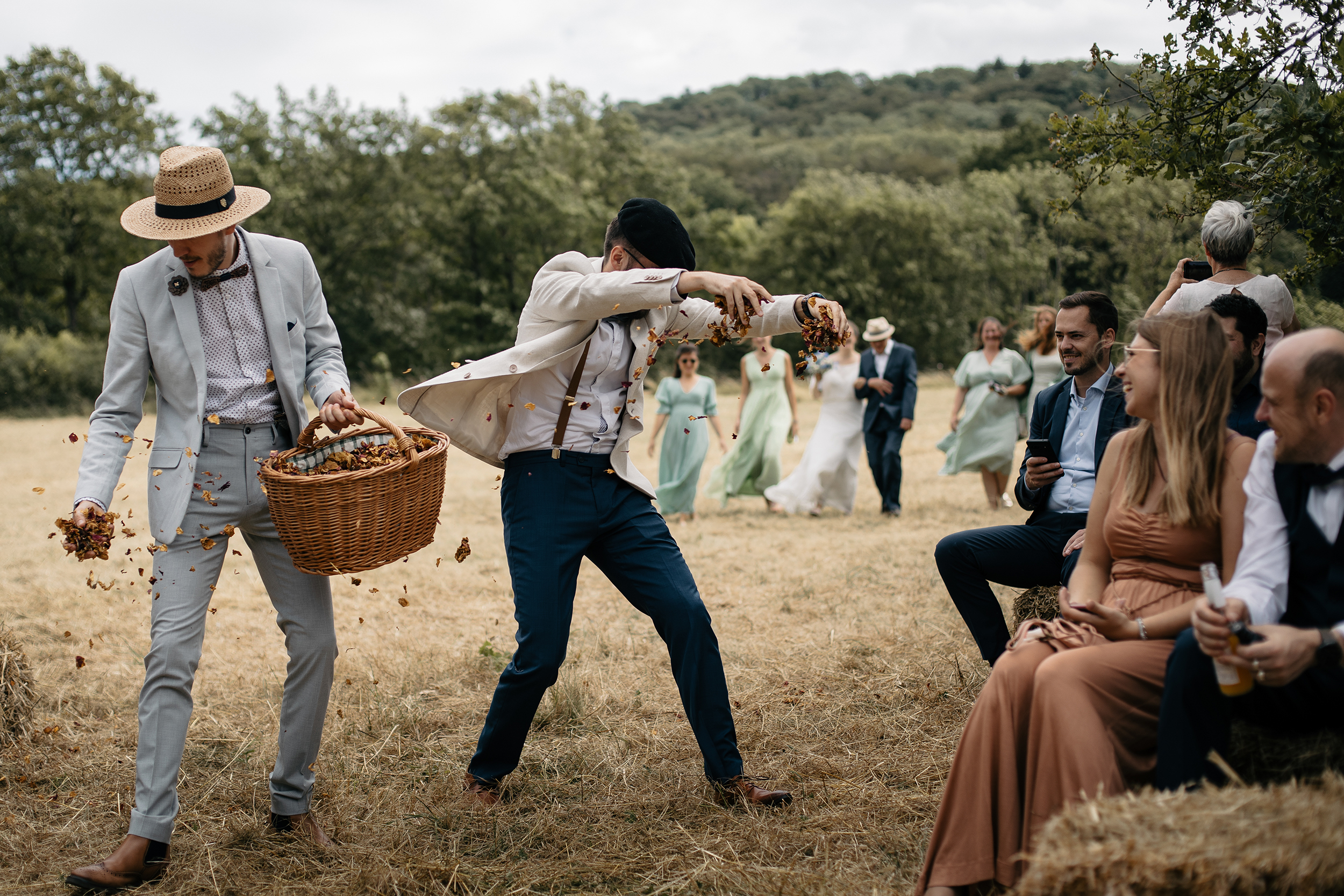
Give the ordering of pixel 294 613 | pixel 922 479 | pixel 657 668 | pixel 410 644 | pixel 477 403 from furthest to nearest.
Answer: pixel 922 479 < pixel 410 644 < pixel 657 668 < pixel 477 403 < pixel 294 613

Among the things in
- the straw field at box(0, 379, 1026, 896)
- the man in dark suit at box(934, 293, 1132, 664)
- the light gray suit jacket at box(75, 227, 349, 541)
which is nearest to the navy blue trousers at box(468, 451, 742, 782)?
the straw field at box(0, 379, 1026, 896)

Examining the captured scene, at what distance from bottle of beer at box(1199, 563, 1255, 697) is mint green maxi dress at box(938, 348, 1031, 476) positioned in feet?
29.5

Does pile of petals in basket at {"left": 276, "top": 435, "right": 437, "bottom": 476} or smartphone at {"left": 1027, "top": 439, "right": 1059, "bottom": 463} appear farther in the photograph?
smartphone at {"left": 1027, "top": 439, "right": 1059, "bottom": 463}

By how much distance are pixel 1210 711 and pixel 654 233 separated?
7.88 ft

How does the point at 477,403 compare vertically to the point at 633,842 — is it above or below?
above

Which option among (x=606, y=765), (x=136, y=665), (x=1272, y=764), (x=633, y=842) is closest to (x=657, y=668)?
(x=606, y=765)

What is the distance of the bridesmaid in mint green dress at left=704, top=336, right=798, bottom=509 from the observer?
12.2 m

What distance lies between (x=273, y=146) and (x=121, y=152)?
5368mm

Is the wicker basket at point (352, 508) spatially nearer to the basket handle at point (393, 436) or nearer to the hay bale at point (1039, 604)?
the basket handle at point (393, 436)

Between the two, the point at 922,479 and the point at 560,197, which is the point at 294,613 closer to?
the point at 922,479

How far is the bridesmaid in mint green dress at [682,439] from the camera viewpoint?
11.5 metres

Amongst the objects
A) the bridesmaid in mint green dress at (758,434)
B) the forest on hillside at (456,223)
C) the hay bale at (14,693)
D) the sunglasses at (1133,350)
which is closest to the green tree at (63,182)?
the forest on hillside at (456,223)

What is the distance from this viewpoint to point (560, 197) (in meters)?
41.2

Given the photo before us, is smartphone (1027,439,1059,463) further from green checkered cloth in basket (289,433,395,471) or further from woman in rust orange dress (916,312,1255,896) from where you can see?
green checkered cloth in basket (289,433,395,471)
